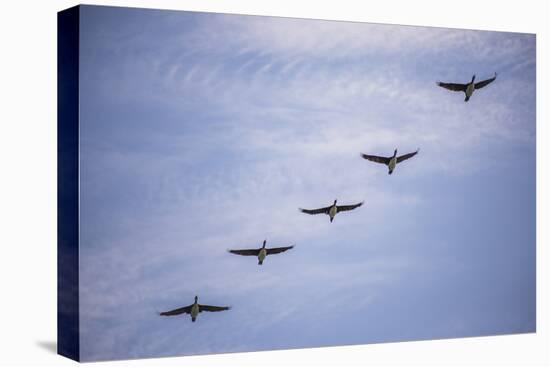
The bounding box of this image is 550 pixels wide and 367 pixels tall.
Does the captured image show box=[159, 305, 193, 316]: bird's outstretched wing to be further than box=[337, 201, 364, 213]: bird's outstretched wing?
No

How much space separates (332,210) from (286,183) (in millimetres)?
540

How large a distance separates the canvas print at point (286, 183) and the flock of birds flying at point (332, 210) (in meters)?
0.01

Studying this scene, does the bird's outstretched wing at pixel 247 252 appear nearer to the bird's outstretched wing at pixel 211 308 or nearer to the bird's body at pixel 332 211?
the bird's outstretched wing at pixel 211 308

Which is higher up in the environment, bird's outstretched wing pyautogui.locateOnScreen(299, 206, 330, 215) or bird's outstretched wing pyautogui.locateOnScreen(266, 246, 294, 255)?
bird's outstretched wing pyautogui.locateOnScreen(299, 206, 330, 215)

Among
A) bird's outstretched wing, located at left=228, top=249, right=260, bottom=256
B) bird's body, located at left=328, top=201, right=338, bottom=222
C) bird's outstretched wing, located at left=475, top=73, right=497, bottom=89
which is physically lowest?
bird's outstretched wing, located at left=228, top=249, right=260, bottom=256

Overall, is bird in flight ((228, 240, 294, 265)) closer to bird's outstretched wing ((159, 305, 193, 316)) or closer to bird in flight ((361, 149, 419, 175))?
bird's outstretched wing ((159, 305, 193, 316))

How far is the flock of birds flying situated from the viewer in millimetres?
11250

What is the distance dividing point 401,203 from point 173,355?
273 cm

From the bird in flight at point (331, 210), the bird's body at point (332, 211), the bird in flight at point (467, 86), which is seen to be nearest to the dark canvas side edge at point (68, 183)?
the bird in flight at point (331, 210)

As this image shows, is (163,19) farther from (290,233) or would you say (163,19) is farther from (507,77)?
(507,77)

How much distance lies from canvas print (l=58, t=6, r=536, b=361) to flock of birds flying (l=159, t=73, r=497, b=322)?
1 centimetres

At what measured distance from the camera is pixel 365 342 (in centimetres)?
1205

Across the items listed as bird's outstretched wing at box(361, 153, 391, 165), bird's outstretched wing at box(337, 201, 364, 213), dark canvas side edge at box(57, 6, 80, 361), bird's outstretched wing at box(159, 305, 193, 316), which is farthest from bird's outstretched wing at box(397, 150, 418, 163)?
dark canvas side edge at box(57, 6, 80, 361)

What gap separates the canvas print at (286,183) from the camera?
10.9 metres
